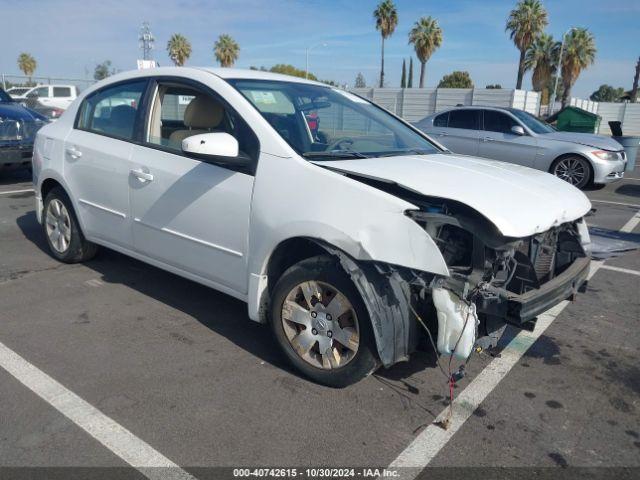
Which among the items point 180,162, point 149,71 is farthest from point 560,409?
point 149,71

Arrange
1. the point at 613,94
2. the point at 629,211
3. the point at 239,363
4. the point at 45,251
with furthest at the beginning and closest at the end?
the point at 613,94 < the point at 629,211 < the point at 45,251 < the point at 239,363

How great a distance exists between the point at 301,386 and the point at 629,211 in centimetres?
801

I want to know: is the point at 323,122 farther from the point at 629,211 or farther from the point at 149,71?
the point at 629,211

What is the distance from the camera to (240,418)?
9.21 feet

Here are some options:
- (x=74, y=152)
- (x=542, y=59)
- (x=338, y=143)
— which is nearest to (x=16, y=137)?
(x=74, y=152)

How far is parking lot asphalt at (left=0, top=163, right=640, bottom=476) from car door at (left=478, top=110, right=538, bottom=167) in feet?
22.0

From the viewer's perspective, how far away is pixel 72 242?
4930 millimetres

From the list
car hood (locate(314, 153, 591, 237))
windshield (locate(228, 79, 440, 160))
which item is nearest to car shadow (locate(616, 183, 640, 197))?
windshield (locate(228, 79, 440, 160))

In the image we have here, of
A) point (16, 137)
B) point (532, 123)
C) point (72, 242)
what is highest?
point (532, 123)

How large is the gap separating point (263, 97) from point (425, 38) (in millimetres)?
48111

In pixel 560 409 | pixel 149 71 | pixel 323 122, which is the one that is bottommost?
pixel 560 409

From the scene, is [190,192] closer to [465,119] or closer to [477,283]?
[477,283]

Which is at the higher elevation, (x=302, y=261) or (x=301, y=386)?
(x=302, y=261)

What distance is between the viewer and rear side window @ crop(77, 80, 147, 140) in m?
4.19
